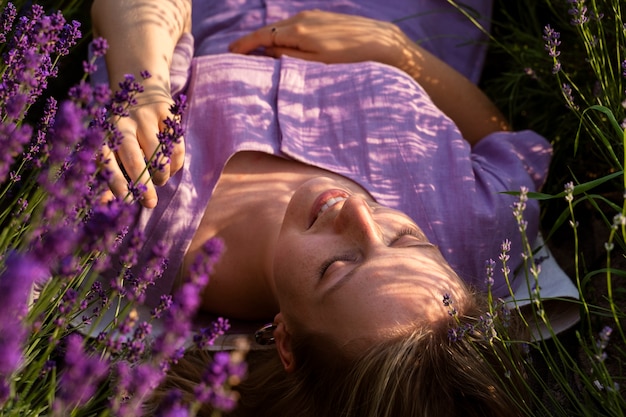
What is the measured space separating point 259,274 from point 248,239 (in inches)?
3.6

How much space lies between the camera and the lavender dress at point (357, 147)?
6.52 ft

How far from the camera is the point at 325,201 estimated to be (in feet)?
5.71

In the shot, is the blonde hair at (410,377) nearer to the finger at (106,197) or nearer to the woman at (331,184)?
the woman at (331,184)

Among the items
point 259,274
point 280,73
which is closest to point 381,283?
point 259,274

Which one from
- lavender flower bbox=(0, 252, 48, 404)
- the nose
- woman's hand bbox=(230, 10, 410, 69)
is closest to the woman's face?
the nose

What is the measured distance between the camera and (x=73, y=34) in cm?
128

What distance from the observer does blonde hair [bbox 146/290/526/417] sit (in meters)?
1.48

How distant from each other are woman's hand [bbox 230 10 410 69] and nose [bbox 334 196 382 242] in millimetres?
840

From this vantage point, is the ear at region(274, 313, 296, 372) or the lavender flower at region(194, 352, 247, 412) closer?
the lavender flower at region(194, 352, 247, 412)

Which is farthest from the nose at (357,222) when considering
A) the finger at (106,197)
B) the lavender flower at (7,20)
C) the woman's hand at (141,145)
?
the lavender flower at (7,20)

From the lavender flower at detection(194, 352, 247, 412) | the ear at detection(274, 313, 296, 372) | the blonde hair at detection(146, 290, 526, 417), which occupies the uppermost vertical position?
the lavender flower at detection(194, 352, 247, 412)

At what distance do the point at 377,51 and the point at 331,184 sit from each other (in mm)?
695

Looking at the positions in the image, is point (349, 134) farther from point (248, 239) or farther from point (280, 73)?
point (248, 239)

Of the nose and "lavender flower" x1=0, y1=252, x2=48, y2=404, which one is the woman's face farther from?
"lavender flower" x1=0, y1=252, x2=48, y2=404
